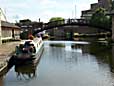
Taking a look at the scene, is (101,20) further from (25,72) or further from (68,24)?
(25,72)

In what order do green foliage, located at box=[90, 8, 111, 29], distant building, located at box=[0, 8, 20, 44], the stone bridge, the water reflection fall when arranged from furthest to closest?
green foliage, located at box=[90, 8, 111, 29] < the stone bridge < distant building, located at box=[0, 8, 20, 44] < the water reflection

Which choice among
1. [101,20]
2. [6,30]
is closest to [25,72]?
[6,30]

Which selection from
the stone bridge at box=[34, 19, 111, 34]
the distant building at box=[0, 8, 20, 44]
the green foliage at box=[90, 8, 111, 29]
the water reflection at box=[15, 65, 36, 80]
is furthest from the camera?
the green foliage at box=[90, 8, 111, 29]

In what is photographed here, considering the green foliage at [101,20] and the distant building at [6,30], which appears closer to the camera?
the distant building at [6,30]

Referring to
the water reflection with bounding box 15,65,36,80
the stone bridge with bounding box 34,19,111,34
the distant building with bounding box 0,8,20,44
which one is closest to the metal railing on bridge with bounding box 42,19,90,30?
the stone bridge with bounding box 34,19,111,34

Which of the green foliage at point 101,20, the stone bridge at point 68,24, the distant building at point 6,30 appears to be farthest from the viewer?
the green foliage at point 101,20

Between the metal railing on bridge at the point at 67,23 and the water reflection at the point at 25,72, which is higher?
the metal railing on bridge at the point at 67,23

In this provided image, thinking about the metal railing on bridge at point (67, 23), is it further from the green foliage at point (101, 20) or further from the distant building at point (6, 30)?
the distant building at point (6, 30)

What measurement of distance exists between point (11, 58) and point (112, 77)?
→ 10.8 meters

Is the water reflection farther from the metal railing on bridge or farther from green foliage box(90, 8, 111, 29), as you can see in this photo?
green foliage box(90, 8, 111, 29)

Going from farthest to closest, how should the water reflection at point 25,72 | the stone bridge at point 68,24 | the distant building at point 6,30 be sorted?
1. the stone bridge at point 68,24
2. the distant building at point 6,30
3. the water reflection at point 25,72

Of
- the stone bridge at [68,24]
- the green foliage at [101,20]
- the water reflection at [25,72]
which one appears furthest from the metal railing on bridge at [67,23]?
the water reflection at [25,72]

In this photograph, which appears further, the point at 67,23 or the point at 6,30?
the point at 67,23

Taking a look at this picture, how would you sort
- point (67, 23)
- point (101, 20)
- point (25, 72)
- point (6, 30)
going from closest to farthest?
point (25, 72)
point (6, 30)
point (67, 23)
point (101, 20)
